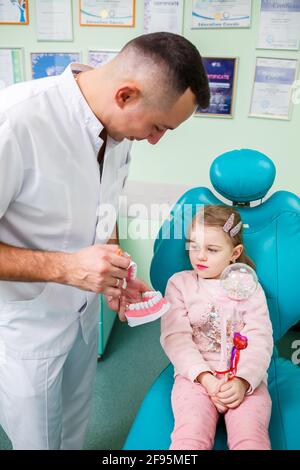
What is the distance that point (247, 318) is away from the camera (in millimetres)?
1258

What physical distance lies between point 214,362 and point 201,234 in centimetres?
41

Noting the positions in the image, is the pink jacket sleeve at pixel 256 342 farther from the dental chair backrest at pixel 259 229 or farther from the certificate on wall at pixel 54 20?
the certificate on wall at pixel 54 20

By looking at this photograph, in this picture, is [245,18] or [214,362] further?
[245,18]

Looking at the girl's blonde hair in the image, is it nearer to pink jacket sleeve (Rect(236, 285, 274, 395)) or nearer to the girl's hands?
pink jacket sleeve (Rect(236, 285, 274, 395))

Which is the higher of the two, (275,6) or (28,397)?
(275,6)

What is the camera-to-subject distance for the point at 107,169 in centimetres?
110

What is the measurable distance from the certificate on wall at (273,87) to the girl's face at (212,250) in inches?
34.6

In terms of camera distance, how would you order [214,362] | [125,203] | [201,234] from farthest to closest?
[125,203] → [201,234] → [214,362]

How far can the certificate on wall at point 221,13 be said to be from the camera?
1.76 metres

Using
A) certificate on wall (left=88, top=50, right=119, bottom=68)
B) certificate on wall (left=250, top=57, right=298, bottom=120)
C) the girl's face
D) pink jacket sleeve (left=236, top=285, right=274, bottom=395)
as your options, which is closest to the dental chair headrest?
the girl's face
